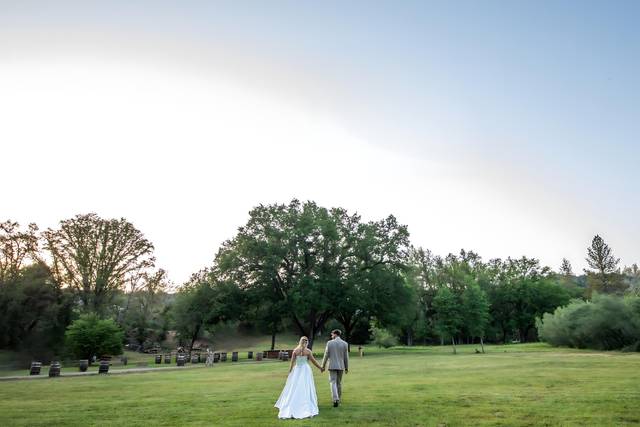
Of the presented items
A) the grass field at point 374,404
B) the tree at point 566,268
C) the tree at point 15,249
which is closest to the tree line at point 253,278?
the tree at point 15,249

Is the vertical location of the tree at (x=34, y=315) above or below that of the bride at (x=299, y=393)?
above

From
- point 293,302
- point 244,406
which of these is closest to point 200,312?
point 293,302

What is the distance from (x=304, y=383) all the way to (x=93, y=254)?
1736 inches

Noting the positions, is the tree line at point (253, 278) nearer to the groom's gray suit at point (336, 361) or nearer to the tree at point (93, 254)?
the tree at point (93, 254)

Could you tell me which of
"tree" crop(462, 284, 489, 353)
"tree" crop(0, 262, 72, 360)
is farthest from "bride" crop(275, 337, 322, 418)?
"tree" crop(0, 262, 72, 360)

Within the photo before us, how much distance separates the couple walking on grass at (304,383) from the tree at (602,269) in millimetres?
95397

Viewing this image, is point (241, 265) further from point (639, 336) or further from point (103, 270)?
point (639, 336)

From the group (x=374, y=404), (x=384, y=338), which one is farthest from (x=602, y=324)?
(x=374, y=404)

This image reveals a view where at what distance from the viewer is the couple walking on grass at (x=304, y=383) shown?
414 inches

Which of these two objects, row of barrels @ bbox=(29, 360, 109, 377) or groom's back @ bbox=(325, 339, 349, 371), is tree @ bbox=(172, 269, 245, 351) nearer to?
row of barrels @ bbox=(29, 360, 109, 377)

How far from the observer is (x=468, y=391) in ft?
46.6

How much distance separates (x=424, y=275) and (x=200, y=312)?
51.2 metres

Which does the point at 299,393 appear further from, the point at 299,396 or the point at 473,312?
the point at 473,312

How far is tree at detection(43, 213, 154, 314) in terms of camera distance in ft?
155
